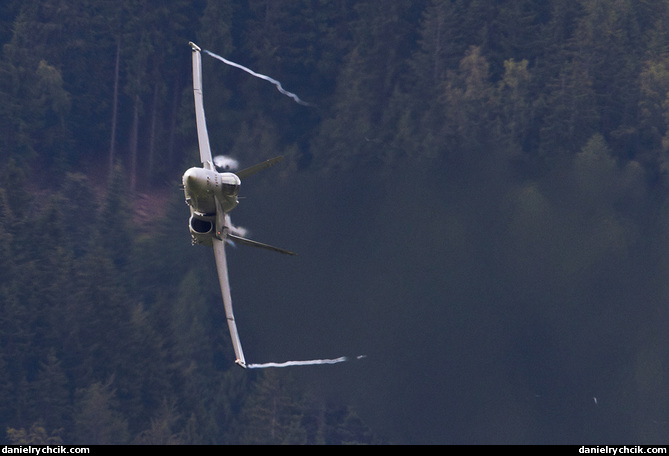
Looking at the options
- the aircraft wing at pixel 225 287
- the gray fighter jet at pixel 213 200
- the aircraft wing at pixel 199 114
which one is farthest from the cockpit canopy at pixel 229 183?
the aircraft wing at pixel 225 287

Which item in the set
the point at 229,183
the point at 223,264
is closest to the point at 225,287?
the point at 223,264

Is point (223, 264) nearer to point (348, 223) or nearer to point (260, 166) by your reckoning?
point (260, 166)

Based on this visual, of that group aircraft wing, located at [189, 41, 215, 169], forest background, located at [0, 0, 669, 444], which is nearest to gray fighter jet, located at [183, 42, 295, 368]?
aircraft wing, located at [189, 41, 215, 169]

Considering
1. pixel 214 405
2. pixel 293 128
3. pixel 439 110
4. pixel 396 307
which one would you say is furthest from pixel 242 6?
pixel 396 307

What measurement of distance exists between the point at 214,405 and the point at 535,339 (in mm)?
27819

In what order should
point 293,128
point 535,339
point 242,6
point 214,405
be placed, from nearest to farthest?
point 535,339 < point 214,405 < point 293,128 < point 242,6

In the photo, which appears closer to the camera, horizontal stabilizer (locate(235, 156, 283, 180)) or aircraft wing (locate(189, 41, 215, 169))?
horizontal stabilizer (locate(235, 156, 283, 180))

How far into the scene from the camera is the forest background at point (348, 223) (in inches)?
3169

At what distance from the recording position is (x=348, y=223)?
83750 mm

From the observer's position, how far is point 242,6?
118625mm

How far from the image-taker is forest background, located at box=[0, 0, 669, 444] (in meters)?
80.5

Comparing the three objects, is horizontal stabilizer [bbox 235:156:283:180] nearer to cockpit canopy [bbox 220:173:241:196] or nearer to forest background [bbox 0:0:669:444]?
cockpit canopy [bbox 220:173:241:196]

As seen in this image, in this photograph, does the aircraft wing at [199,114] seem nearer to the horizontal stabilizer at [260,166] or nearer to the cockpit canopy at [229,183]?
the cockpit canopy at [229,183]

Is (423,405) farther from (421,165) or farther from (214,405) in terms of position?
(214,405)
